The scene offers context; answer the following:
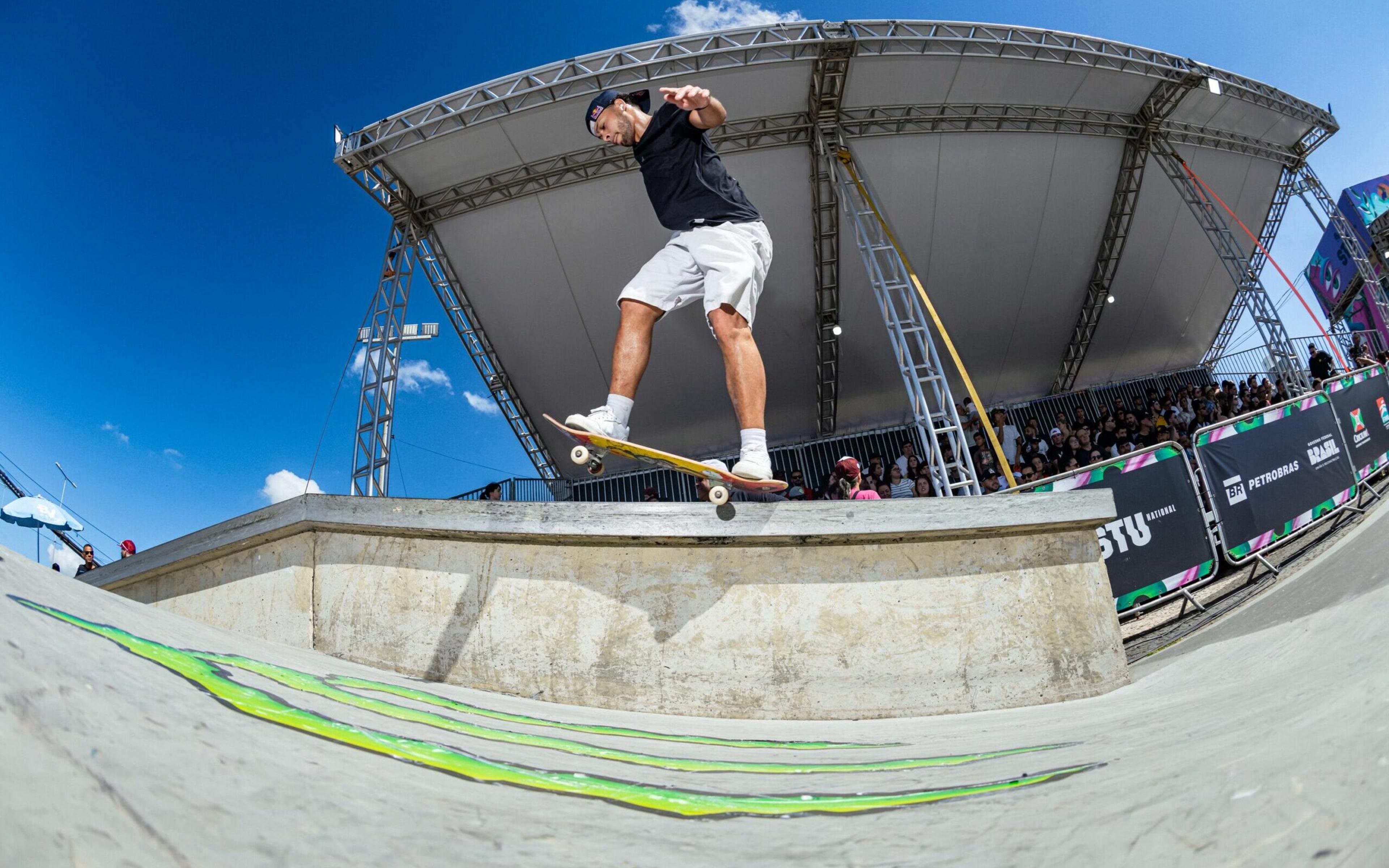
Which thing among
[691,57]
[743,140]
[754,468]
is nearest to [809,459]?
[743,140]

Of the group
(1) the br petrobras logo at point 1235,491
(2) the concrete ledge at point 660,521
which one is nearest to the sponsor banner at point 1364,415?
(1) the br petrobras logo at point 1235,491

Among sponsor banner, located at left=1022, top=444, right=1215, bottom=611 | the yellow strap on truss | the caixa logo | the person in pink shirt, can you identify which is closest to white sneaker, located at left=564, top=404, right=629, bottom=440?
the person in pink shirt

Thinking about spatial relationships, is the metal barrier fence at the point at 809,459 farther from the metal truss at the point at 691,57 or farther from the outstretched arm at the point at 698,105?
the outstretched arm at the point at 698,105

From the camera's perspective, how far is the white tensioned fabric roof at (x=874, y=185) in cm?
1049

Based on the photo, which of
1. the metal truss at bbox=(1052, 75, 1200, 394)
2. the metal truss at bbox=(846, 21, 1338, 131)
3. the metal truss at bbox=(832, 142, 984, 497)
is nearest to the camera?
the metal truss at bbox=(832, 142, 984, 497)

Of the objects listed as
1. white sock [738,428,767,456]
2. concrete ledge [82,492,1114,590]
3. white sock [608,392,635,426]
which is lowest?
concrete ledge [82,492,1114,590]

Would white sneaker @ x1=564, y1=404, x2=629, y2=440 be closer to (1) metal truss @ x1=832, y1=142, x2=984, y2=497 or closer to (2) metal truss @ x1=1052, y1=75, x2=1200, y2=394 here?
(1) metal truss @ x1=832, y1=142, x2=984, y2=497

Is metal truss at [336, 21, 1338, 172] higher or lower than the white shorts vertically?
higher

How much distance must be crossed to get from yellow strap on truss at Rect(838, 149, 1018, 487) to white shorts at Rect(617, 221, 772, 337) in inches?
162

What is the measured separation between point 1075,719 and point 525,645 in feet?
6.23

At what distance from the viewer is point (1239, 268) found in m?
13.2

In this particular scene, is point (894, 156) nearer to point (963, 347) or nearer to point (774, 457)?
point (963, 347)

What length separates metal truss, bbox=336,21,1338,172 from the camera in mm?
9789

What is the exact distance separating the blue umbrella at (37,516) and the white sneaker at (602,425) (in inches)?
473
